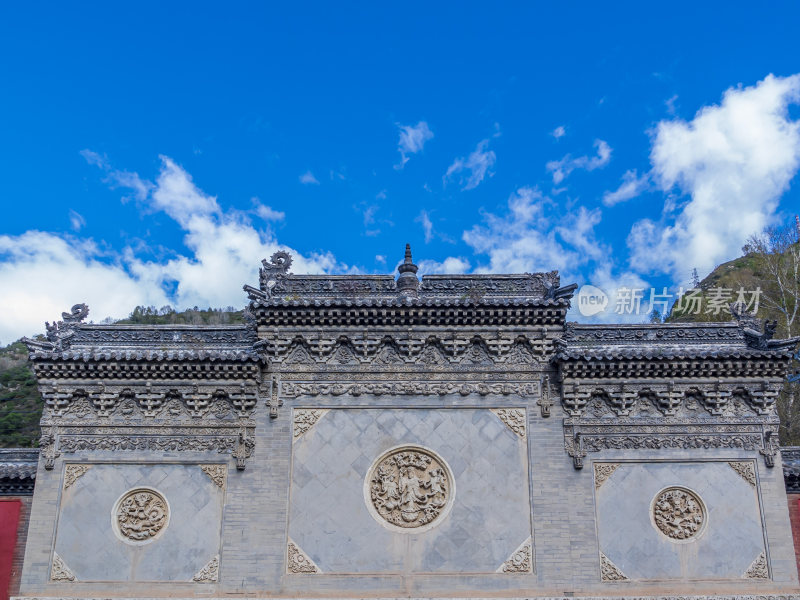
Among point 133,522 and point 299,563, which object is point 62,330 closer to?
point 133,522

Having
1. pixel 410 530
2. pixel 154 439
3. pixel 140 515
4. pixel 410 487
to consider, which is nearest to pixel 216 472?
pixel 154 439

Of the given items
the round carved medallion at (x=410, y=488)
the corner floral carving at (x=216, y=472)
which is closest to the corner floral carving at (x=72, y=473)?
the corner floral carving at (x=216, y=472)

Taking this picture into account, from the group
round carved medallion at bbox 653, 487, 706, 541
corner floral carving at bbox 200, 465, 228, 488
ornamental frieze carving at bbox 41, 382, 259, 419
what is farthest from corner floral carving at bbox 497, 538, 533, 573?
ornamental frieze carving at bbox 41, 382, 259, 419

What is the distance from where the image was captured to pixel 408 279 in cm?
1358

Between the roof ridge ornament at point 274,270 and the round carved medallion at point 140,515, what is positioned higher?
the roof ridge ornament at point 274,270

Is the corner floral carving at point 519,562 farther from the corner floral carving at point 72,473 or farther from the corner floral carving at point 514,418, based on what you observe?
the corner floral carving at point 72,473

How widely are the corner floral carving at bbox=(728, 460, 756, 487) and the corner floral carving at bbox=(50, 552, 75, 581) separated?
1192 centimetres

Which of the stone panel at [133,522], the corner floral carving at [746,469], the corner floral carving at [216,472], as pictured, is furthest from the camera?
the corner floral carving at [746,469]

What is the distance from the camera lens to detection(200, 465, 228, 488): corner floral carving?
12.2 m

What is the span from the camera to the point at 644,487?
12.3m

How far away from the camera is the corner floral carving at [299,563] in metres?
11.7

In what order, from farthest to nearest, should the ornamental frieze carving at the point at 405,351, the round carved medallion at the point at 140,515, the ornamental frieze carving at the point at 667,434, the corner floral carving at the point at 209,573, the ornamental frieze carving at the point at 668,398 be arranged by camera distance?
the ornamental frieze carving at the point at 405,351, the ornamental frieze carving at the point at 668,398, the ornamental frieze carving at the point at 667,434, the round carved medallion at the point at 140,515, the corner floral carving at the point at 209,573

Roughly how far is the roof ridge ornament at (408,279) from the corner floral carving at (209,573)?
5913 millimetres

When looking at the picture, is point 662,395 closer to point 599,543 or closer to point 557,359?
point 557,359
